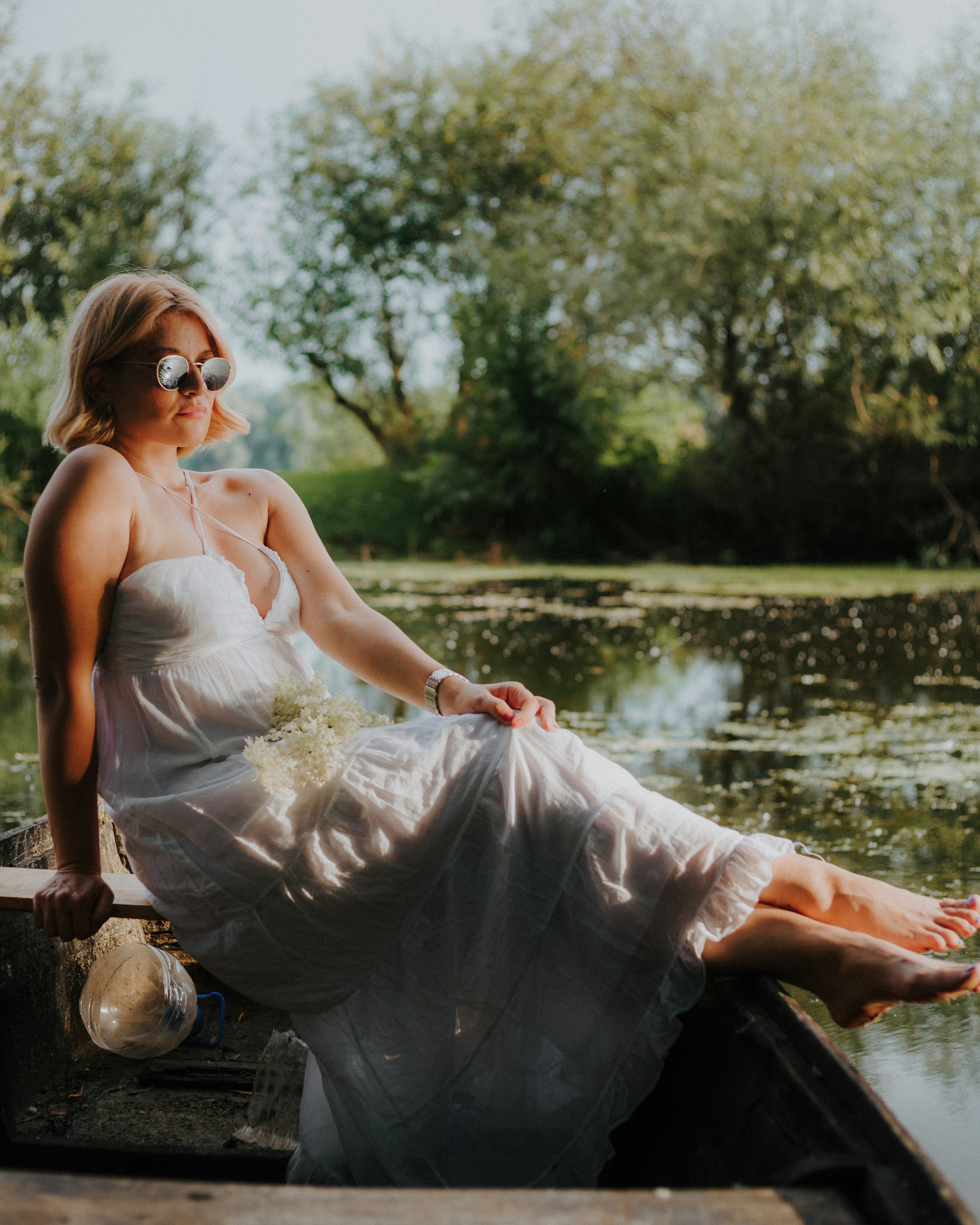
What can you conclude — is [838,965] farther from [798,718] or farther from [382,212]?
[382,212]

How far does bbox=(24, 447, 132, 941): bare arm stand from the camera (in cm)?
154

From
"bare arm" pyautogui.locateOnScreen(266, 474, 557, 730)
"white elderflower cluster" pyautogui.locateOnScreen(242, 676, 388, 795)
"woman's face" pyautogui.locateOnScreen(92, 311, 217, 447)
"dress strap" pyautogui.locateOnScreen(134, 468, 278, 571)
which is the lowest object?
"white elderflower cluster" pyautogui.locateOnScreen(242, 676, 388, 795)

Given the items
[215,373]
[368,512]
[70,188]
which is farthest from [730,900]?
[70,188]

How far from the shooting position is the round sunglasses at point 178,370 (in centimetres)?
166

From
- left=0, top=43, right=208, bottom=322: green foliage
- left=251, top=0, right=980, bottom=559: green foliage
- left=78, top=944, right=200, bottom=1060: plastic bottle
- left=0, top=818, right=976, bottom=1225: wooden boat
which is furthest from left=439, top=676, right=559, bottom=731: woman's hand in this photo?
left=0, top=43, right=208, bottom=322: green foliage

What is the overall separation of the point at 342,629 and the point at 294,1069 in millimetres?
691

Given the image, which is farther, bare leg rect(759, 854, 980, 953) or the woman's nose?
the woman's nose

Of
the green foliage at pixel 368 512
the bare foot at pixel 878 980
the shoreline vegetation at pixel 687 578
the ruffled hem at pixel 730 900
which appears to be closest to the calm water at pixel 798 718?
the shoreline vegetation at pixel 687 578

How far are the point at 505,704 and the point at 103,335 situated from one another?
75 cm

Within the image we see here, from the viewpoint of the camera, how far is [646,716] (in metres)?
5.68

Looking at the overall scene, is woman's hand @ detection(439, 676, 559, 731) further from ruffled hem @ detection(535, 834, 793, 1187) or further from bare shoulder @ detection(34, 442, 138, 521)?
bare shoulder @ detection(34, 442, 138, 521)

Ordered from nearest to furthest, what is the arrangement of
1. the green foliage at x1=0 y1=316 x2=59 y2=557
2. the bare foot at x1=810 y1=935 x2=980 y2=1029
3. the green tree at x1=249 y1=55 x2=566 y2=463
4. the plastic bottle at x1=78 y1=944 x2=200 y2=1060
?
the bare foot at x1=810 y1=935 x2=980 y2=1029, the plastic bottle at x1=78 y1=944 x2=200 y2=1060, the green foliage at x1=0 y1=316 x2=59 y2=557, the green tree at x1=249 y1=55 x2=566 y2=463

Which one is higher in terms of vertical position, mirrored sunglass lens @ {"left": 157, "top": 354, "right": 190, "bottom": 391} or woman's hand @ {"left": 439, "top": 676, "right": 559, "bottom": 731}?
mirrored sunglass lens @ {"left": 157, "top": 354, "right": 190, "bottom": 391}

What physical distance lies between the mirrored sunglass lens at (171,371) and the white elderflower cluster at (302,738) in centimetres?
44
